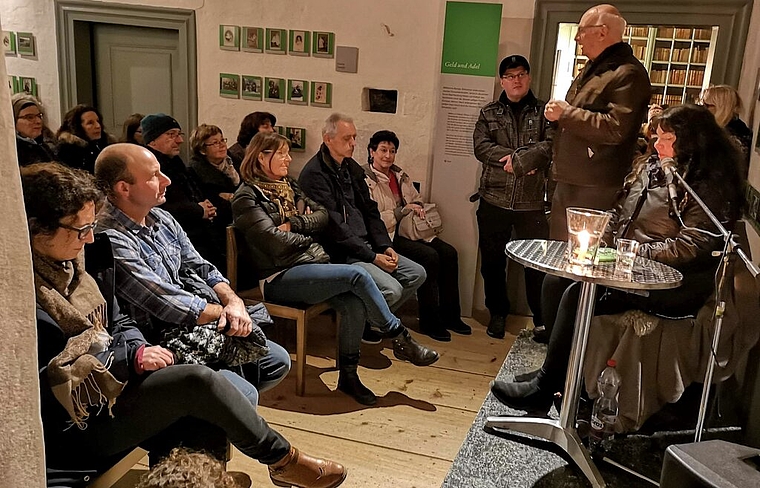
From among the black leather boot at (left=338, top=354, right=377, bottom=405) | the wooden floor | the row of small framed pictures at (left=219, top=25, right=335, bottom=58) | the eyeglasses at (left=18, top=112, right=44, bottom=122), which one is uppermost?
the row of small framed pictures at (left=219, top=25, right=335, bottom=58)

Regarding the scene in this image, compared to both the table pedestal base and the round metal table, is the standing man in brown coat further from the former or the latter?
the table pedestal base

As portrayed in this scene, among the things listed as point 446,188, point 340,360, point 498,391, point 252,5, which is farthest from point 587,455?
point 252,5

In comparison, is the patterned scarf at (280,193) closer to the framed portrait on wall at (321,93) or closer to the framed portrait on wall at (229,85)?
the framed portrait on wall at (321,93)

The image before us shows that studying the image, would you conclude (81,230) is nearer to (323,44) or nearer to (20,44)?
(323,44)

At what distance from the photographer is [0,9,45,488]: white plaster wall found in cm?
43

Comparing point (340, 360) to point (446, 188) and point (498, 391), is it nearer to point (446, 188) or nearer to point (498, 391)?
point (498, 391)

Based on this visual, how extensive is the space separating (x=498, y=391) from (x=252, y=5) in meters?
2.82

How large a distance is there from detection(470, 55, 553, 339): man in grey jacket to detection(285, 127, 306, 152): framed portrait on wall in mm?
1104

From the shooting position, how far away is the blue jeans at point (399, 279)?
3201mm

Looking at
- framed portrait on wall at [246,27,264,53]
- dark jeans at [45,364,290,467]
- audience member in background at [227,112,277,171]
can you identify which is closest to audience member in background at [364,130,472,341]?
audience member in background at [227,112,277,171]

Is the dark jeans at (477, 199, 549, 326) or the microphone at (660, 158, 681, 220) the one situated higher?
the microphone at (660, 158, 681, 220)

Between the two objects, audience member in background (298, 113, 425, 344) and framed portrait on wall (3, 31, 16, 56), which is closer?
audience member in background (298, 113, 425, 344)

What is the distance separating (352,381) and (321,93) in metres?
1.93

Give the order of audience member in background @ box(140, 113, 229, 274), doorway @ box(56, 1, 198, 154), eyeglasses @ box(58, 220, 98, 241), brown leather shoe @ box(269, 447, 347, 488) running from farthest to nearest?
1. doorway @ box(56, 1, 198, 154)
2. audience member in background @ box(140, 113, 229, 274)
3. brown leather shoe @ box(269, 447, 347, 488)
4. eyeglasses @ box(58, 220, 98, 241)
